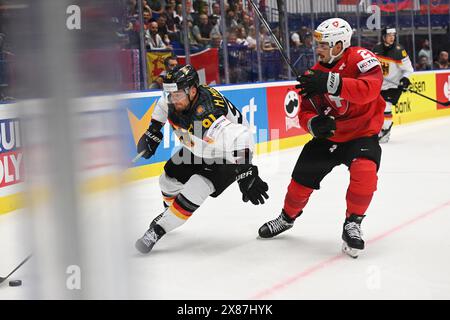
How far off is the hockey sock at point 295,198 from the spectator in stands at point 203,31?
13.9ft

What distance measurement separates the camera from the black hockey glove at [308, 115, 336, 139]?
3221mm

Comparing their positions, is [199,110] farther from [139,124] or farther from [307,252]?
[139,124]

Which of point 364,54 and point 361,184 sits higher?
point 364,54

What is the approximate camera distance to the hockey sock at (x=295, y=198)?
3.54 metres

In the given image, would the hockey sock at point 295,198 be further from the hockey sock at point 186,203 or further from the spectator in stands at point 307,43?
the spectator in stands at point 307,43

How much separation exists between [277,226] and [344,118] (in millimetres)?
709

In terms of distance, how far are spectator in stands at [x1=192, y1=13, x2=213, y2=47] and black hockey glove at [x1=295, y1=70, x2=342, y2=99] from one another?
4504 mm

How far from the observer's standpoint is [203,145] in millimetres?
3410

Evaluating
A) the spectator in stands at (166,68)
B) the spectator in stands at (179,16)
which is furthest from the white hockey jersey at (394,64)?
the spectator in stands at (166,68)

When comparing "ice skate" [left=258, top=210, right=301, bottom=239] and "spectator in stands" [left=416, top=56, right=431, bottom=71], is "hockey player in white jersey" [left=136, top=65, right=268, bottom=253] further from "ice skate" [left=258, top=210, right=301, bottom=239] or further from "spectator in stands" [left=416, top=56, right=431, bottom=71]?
"spectator in stands" [left=416, top=56, right=431, bottom=71]

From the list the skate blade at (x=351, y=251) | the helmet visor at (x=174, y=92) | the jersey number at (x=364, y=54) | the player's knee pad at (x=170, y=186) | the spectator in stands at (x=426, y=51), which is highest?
the spectator in stands at (x=426, y=51)

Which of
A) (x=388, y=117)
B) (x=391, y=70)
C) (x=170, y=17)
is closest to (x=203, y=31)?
(x=170, y=17)

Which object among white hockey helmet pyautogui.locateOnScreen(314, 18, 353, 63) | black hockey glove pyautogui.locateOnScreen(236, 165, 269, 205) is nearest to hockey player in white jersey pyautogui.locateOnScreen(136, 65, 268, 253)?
black hockey glove pyautogui.locateOnScreen(236, 165, 269, 205)
